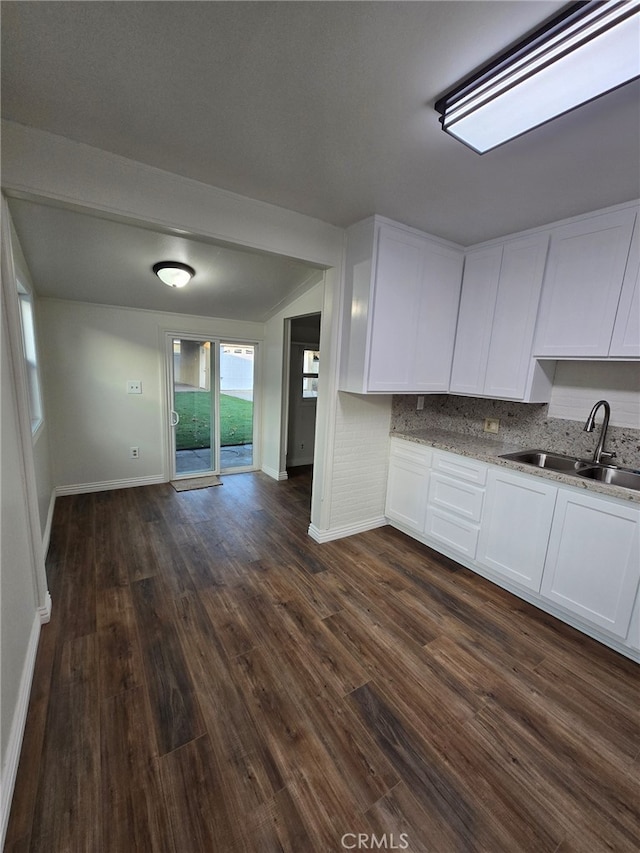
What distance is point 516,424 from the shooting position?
2861 mm

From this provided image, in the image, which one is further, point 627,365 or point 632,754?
point 627,365

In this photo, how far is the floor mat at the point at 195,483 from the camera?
13.6 ft

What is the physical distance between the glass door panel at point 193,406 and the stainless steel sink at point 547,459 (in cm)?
349

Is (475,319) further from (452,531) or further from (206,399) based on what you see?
(206,399)

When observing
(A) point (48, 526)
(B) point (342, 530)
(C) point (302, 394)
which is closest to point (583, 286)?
(B) point (342, 530)

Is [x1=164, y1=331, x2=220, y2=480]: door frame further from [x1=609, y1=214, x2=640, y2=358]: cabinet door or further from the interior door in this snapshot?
[x1=609, y1=214, x2=640, y2=358]: cabinet door

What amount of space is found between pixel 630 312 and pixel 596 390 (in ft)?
2.00

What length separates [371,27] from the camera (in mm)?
1022

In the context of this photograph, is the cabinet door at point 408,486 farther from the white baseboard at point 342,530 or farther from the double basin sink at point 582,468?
the double basin sink at point 582,468

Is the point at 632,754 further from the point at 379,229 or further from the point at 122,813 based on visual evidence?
the point at 379,229

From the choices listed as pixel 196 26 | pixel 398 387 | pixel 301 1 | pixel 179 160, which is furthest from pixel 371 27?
pixel 398 387

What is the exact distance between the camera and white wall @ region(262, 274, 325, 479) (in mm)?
4238

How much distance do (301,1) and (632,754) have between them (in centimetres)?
300

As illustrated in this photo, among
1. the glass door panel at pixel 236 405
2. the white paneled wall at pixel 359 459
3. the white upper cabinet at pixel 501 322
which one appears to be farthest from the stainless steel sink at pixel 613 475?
the glass door panel at pixel 236 405
